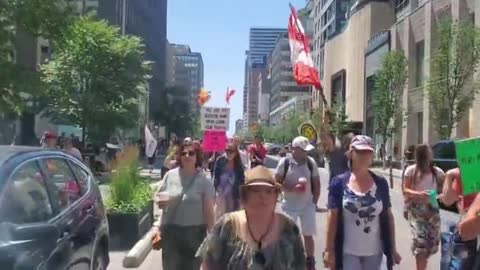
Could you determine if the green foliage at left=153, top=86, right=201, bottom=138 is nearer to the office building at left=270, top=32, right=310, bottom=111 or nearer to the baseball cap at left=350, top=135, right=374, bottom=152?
the office building at left=270, top=32, right=310, bottom=111

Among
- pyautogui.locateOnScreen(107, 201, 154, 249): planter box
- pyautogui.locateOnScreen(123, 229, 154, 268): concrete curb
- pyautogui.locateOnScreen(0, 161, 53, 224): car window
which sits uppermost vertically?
pyautogui.locateOnScreen(0, 161, 53, 224): car window

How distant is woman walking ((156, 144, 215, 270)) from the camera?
20.9 feet

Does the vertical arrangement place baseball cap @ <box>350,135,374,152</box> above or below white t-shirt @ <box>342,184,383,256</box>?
above

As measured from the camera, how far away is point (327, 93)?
100 m

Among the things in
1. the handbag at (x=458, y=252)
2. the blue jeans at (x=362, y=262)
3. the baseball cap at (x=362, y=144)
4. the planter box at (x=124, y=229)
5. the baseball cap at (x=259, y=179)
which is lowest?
the planter box at (x=124, y=229)

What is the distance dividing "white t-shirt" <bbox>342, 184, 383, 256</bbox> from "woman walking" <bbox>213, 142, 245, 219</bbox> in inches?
187

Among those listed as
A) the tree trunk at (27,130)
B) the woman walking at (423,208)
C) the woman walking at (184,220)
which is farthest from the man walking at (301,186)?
the tree trunk at (27,130)

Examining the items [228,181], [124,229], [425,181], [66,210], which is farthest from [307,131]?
[66,210]

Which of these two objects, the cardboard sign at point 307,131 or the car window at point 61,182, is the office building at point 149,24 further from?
the car window at point 61,182

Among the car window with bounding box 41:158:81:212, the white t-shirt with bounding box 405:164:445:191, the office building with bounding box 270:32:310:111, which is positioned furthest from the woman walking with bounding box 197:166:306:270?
the office building with bounding box 270:32:310:111

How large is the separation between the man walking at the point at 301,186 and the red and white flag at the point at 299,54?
15.6 meters

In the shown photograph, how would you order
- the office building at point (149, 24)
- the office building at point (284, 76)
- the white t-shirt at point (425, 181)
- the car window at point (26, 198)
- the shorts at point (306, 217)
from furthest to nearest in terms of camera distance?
the office building at point (284, 76) < the office building at point (149, 24) < the shorts at point (306, 217) < the white t-shirt at point (425, 181) < the car window at point (26, 198)

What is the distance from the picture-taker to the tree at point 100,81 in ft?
104

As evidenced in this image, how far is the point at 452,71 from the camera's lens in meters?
35.3
